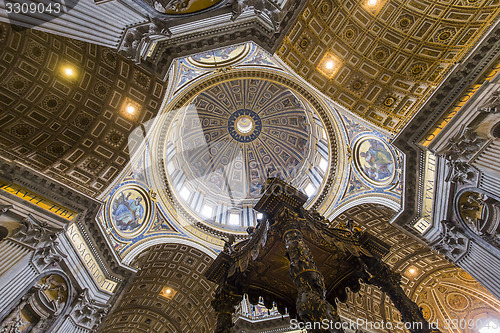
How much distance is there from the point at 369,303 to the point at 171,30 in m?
16.0

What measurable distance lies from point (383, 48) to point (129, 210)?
13.6 metres

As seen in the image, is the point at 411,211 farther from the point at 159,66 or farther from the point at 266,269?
the point at 159,66

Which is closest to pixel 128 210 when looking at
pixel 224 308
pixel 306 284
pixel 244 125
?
pixel 224 308

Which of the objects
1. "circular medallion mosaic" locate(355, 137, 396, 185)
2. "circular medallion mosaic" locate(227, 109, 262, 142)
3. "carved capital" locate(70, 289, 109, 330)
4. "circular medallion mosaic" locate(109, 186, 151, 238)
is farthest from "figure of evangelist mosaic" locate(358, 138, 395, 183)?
"carved capital" locate(70, 289, 109, 330)

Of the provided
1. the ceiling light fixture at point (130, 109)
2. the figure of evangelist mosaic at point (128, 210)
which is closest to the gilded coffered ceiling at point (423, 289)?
the figure of evangelist mosaic at point (128, 210)

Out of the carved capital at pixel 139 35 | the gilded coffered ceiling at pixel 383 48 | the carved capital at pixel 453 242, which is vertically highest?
the gilded coffered ceiling at pixel 383 48

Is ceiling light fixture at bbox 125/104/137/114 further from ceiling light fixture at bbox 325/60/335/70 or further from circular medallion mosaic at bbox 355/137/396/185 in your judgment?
circular medallion mosaic at bbox 355/137/396/185

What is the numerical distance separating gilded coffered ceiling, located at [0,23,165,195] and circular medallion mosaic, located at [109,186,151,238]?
3.72 ft

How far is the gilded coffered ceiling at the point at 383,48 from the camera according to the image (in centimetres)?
967

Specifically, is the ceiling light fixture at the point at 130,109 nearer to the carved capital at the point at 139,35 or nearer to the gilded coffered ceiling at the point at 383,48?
the carved capital at the point at 139,35

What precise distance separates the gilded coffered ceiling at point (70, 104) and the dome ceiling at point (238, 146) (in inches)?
213

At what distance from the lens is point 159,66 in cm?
865

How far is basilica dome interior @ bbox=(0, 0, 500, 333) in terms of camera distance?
7632mm

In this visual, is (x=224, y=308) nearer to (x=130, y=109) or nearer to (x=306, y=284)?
(x=306, y=284)
